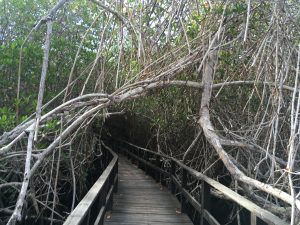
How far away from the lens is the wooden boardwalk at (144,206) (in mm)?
6466

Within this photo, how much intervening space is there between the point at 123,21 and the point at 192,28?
953mm

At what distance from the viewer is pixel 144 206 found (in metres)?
7.80

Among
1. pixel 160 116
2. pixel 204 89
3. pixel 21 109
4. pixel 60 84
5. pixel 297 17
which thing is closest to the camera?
pixel 297 17

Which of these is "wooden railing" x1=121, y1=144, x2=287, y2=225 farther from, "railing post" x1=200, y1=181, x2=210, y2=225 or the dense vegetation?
the dense vegetation

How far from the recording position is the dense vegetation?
3.91m

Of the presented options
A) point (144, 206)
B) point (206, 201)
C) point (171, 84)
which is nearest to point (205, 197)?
point (206, 201)

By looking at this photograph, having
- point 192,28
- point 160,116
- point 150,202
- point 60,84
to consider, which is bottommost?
point 150,202

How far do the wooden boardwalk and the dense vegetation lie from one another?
2.94 feet

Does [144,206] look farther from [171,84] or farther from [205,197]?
[171,84]

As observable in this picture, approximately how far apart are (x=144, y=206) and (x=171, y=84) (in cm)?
341

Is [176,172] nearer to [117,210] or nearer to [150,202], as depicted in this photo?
[150,202]

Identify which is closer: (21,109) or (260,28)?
(260,28)

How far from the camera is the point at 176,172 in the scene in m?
9.31

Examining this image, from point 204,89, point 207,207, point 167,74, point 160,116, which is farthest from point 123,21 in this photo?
point 160,116
